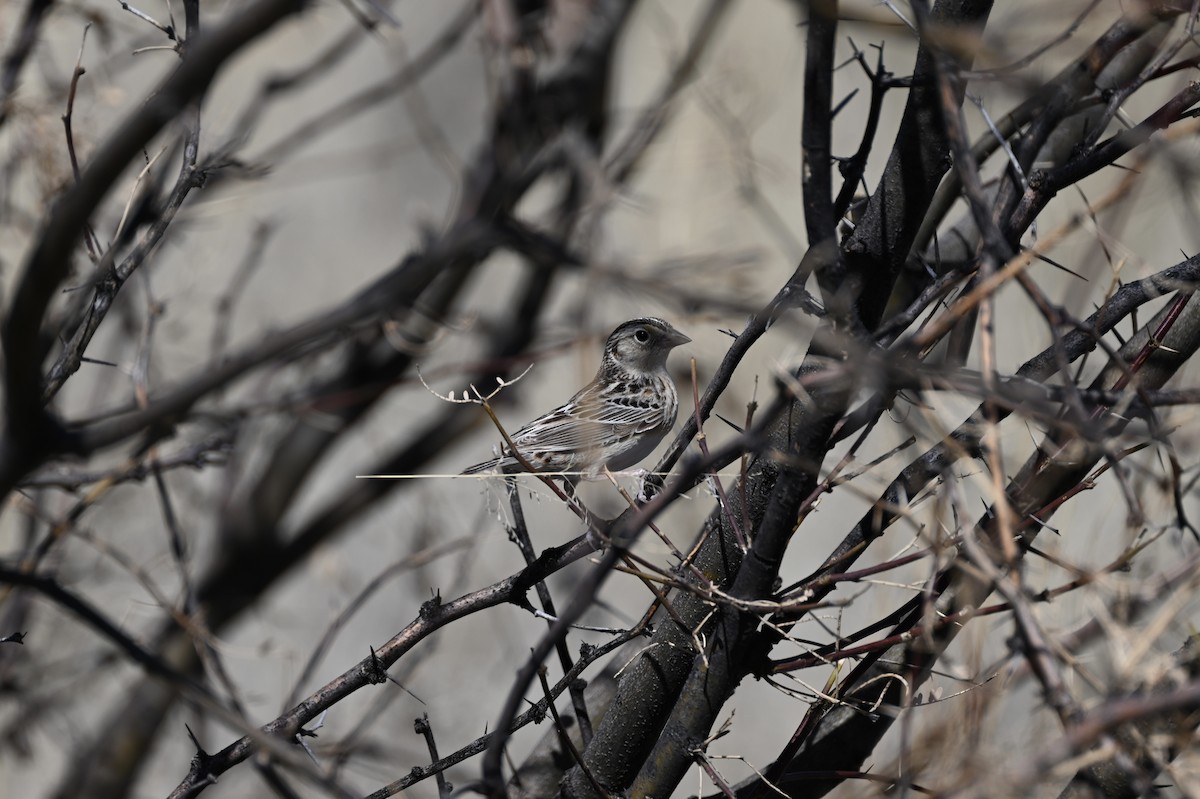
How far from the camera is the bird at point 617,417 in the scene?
4055 millimetres

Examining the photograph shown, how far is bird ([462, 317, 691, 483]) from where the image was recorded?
405 centimetres

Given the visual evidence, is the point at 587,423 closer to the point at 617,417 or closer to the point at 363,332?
the point at 617,417

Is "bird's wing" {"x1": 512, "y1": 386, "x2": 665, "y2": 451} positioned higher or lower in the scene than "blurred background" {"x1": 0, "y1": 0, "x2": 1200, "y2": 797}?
lower

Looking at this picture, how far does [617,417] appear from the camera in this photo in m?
4.35

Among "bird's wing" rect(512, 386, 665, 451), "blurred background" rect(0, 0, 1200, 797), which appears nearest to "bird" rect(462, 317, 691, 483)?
"bird's wing" rect(512, 386, 665, 451)

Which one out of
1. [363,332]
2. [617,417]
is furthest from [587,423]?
[363,332]

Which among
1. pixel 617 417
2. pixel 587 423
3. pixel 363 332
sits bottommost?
pixel 587 423

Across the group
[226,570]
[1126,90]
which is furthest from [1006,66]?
[226,570]

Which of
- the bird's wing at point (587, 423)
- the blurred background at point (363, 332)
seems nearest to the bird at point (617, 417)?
the bird's wing at point (587, 423)

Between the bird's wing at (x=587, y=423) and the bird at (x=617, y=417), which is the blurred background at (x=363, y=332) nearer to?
the bird at (x=617, y=417)

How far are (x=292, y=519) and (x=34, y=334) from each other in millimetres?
6544

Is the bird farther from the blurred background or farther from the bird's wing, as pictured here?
the blurred background

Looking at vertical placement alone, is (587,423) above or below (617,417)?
below

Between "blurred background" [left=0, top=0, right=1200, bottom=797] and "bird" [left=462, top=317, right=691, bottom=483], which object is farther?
"blurred background" [left=0, top=0, right=1200, bottom=797]
